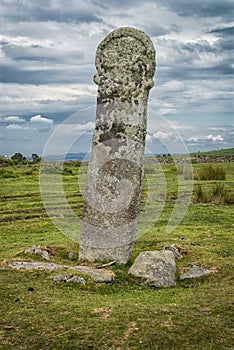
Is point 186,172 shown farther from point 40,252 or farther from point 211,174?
point 40,252

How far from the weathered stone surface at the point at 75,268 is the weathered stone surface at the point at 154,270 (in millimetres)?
571

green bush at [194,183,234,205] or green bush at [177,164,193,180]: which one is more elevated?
green bush at [177,164,193,180]

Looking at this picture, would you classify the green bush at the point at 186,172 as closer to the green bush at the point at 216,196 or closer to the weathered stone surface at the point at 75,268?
the green bush at the point at 216,196

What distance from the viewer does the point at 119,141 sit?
11.9 meters

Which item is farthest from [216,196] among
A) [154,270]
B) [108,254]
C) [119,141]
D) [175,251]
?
[154,270]

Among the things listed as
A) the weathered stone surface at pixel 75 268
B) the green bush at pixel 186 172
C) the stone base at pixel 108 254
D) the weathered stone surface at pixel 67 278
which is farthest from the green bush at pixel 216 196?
the weathered stone surface at pixel 67 278

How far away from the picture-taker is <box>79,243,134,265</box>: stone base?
478 inches

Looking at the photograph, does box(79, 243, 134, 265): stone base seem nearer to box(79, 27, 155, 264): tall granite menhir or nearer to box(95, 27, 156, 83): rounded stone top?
box(79, 27, 155, 264): tall granite menhir

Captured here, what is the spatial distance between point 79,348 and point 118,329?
0.78m

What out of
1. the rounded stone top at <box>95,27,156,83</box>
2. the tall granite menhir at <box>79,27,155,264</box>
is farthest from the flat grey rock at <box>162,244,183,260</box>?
the rounded stone top at <box>95,27,156,83</box>

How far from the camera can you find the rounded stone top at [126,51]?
12.0 metres

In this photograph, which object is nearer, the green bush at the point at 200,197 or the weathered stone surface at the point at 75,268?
the weathered stone surface at the point at 75,268

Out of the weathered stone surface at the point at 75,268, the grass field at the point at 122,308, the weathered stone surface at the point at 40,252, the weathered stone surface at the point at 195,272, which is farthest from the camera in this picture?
the weathered stone surface at the point at 40,252

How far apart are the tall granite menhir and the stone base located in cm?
2
